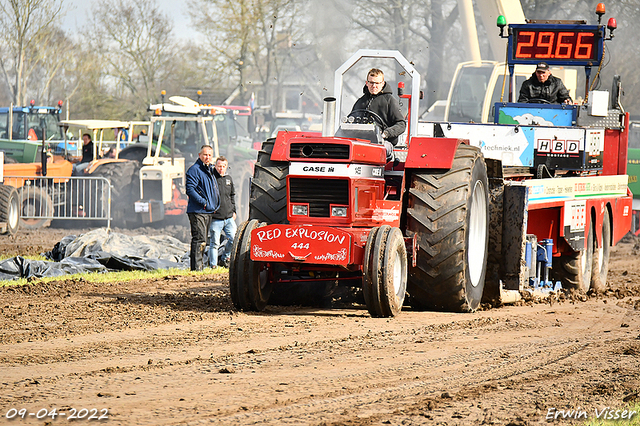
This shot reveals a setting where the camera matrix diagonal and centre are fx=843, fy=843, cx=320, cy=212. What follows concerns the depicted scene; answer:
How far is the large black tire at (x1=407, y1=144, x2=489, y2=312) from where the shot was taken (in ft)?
24.3

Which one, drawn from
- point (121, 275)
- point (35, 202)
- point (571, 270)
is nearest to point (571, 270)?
point (571, 270)

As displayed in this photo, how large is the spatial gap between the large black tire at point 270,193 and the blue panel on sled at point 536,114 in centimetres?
444

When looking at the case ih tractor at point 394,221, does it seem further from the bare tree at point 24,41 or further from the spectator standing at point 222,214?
the bare tree at point 24,41

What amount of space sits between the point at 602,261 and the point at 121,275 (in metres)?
6.53

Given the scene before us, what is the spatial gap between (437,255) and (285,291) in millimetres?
1713

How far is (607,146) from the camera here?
36.7ft

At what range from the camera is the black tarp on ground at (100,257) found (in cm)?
1135

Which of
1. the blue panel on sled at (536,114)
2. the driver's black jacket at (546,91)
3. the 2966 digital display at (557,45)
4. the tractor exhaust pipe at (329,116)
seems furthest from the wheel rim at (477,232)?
the 2966 digital display at (557,45)

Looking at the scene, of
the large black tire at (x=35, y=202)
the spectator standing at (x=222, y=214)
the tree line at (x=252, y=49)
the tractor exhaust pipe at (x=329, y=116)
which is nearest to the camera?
the tractor exhaust pipe at (x=329, y=116)

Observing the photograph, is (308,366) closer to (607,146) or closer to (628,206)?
(607,146)

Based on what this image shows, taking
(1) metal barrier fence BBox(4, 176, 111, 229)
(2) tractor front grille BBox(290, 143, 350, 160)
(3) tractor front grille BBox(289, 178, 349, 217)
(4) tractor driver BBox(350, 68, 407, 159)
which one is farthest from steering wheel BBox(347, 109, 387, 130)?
(1) metal barrier fence BBox(4, 176, 111, 229)

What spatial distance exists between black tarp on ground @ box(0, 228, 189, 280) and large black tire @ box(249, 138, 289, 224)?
4651 mm

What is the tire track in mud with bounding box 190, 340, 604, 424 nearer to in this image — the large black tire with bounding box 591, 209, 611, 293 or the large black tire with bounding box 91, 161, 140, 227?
the large black tire with bounding box 591, 209, 611, 293

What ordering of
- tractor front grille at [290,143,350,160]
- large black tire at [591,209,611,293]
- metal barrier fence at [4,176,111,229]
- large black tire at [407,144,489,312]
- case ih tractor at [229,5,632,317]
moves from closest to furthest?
case ih tractor at [229,5,632,317] < tractor front grille at [290,143,350,160] < large black tire at [407,144,489,312] < large black tire at [591,209,611,293] < metal barrier fence at [4,176,111,229]
